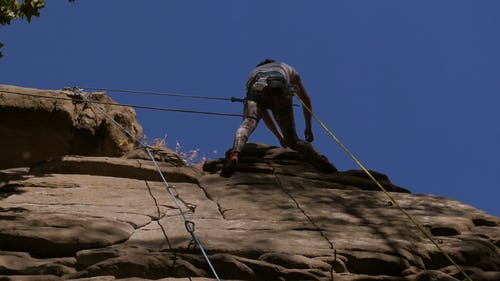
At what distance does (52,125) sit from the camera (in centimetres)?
970

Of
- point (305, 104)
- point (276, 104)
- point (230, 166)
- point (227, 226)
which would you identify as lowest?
point (227, 226)

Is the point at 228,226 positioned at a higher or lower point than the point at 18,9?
lower

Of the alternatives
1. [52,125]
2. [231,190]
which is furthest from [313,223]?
[52,125]

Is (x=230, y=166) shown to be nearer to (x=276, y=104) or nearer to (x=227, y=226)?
(x=276, y=104)

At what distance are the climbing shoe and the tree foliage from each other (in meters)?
→ 2.77

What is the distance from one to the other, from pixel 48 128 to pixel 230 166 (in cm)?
274

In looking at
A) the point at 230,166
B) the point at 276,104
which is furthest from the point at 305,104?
the point at 230,166

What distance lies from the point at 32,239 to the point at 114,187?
1991mm

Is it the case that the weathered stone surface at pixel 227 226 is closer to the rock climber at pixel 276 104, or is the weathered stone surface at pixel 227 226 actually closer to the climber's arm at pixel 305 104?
the rock climber at pixel 276 104

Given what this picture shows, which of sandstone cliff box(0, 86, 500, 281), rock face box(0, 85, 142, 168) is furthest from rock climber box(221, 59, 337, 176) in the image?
rock face box(0, 85, 142, 168)

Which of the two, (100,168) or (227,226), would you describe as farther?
(100,168)

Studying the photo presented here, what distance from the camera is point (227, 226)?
21.6 ft

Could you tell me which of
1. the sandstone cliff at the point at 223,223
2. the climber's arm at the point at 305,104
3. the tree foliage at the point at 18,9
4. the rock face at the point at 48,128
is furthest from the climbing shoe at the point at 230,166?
the tree foliage at the point at 18,9

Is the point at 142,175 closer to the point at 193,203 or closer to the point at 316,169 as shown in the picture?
the point at 193,203
